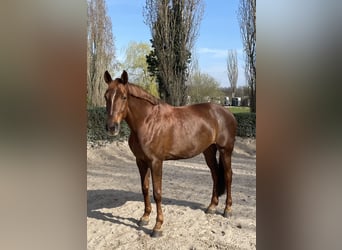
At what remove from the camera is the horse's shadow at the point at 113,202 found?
306cm

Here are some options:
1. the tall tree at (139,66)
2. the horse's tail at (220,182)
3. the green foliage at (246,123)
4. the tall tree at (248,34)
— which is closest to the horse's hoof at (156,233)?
the horse's tail at (220,182)

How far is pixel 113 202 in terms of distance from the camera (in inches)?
143

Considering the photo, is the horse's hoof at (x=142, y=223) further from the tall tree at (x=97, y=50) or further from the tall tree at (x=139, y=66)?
the tall tree at (x=139, y=66)

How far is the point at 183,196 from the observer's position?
393cm

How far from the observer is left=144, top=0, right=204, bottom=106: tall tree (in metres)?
7.98

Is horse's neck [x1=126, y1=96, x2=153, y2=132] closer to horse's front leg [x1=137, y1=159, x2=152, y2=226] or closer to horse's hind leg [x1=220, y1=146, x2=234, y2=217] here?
horse's front leg [x1=137, y1=159, x2=152, y2=226]

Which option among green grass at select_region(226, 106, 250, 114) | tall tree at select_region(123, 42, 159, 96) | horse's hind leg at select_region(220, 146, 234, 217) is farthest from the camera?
tall tree at select_region(123, 42, 159, 96)

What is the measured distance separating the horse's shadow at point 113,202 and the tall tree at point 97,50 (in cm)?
233

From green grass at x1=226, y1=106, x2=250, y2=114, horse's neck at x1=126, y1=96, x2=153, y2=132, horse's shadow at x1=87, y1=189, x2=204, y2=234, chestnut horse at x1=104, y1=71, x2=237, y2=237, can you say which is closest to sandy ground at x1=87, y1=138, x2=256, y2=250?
horse's shadow at x1=87, y1=189, x2=204, y2=234

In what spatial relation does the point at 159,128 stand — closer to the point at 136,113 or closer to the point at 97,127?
the point at 136,113

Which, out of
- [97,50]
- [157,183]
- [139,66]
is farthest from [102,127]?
[157,183]
